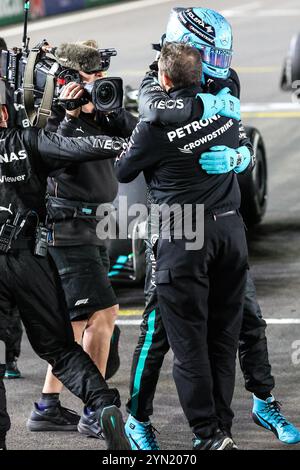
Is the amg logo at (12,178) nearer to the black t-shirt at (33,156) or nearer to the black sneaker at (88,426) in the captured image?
the black t-shirt at (33,156)

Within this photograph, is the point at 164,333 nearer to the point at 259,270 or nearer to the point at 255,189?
the point at 259,270

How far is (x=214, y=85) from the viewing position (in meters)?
6.74

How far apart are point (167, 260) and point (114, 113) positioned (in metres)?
1.04

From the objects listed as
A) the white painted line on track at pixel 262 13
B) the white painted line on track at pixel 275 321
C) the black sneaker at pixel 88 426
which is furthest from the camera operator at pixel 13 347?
the white painted line on track at pixel 262 13

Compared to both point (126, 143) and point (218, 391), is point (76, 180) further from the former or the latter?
point (218, 391)

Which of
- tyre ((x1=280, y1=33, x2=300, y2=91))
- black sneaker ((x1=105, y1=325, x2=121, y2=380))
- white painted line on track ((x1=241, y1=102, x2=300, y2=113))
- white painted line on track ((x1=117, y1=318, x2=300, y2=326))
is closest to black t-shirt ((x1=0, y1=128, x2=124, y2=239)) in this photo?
black sneaker ((x1=105, y1=325, x2=121, y2=380))

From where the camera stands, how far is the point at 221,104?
6.57 m

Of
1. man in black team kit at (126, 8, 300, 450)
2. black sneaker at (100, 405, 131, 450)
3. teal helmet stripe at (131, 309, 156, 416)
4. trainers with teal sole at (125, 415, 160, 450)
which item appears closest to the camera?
black sneaker at (100, 405, 131, 450)

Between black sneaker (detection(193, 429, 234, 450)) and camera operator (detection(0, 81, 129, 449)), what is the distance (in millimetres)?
505

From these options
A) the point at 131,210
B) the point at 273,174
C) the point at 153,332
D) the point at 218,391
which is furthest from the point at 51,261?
the point at 273,174

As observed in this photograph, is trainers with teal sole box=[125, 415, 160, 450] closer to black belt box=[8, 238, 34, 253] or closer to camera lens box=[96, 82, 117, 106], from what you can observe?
black belt box=[8, 238, 34, 253]

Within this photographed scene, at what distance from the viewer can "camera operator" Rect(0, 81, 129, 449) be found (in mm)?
6699

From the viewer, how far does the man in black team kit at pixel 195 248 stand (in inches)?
255

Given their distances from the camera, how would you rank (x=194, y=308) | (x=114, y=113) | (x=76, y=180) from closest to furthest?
(x=194, y=308) → (x=114, y=113) → (x=76, y=180)
